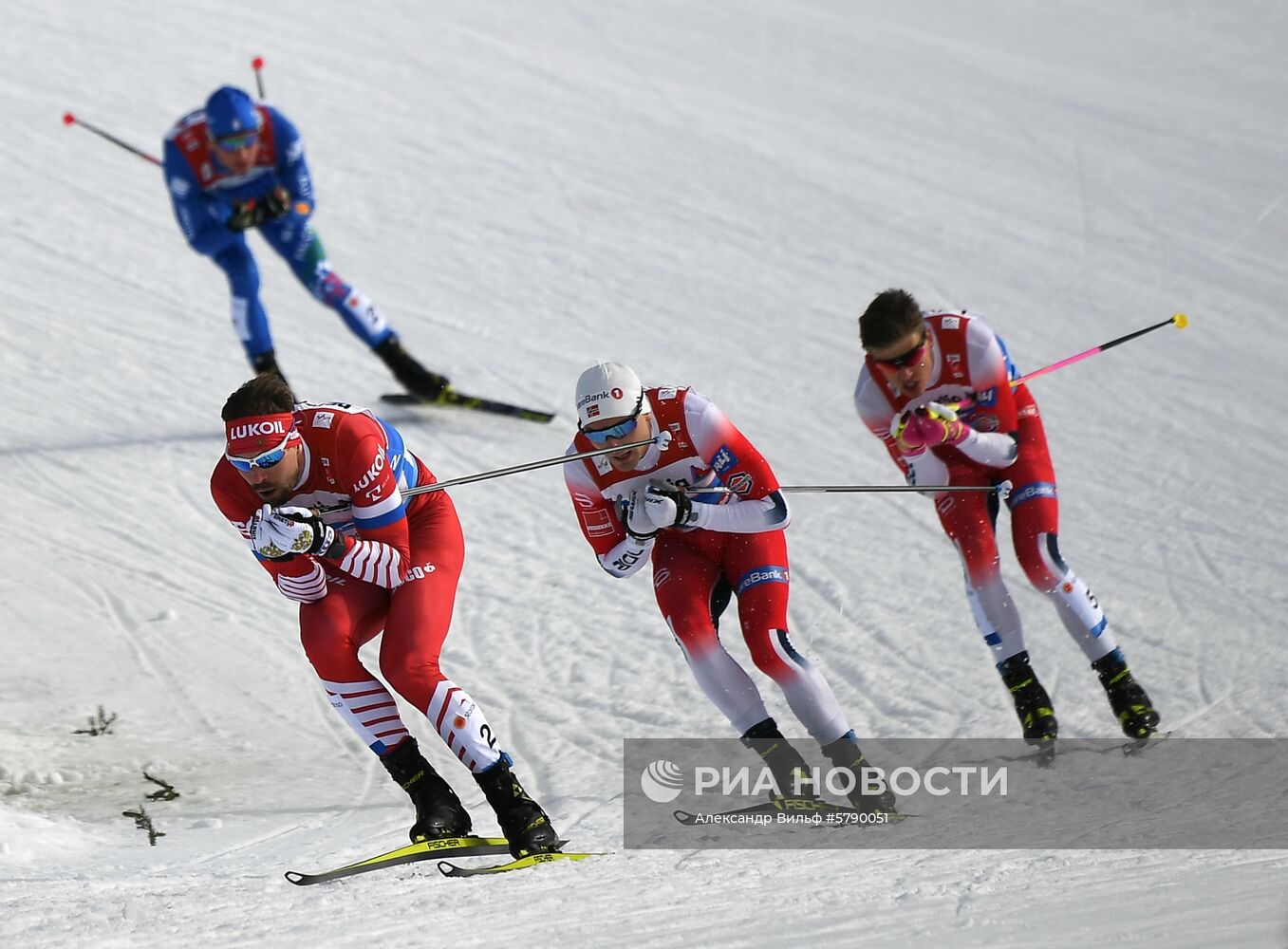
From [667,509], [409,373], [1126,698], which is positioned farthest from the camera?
[409,373]

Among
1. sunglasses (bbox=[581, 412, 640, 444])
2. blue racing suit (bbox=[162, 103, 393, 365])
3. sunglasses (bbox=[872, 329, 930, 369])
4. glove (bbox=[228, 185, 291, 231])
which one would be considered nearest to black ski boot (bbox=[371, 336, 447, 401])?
blue racing suit (bbox=[162, 103, 393, 365])

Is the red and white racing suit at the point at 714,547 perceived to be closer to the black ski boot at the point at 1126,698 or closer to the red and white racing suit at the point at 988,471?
the red and white racing suit at the point at 988,471

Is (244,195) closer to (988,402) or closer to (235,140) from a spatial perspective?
(235,140)

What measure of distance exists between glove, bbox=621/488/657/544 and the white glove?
93cm

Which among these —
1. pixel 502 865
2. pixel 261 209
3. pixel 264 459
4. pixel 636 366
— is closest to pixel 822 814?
pixel 502 865

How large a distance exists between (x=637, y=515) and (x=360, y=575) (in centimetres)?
88

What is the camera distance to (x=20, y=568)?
23.4 feet

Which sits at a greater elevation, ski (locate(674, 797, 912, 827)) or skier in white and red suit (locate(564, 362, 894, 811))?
skier in white and red suit (locate(564, 362, 894, 811))

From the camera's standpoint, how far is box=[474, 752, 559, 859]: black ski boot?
443cm

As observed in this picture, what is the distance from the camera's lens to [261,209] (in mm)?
8602

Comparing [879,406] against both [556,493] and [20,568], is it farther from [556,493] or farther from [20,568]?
[20,568]

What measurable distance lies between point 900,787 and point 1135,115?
11276 mm

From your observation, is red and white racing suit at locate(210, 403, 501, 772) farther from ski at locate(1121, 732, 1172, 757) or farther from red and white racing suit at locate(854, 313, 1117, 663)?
ski at locate(1121, 732, 1172, 757)

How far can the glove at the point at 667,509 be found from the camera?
15.2 ft
